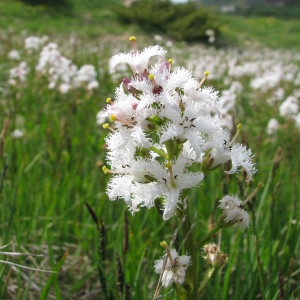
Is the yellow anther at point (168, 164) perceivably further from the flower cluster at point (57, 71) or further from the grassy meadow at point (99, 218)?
the flower cluster at point (57, 71)

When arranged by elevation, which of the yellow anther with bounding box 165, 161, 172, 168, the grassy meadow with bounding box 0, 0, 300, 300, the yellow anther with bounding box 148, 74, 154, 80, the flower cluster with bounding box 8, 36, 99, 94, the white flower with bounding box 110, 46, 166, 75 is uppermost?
the white flower with bounding box 110, 46, 166, 75

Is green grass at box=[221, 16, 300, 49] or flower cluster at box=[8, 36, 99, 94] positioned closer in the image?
flower cluster at box=[8, 36, 99, 94]

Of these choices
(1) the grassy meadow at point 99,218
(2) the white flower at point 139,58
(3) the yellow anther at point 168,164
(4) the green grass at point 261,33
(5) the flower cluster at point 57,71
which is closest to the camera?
(3) the yellow anther at point 168,164

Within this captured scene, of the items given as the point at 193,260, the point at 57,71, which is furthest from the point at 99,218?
the point at 57,71

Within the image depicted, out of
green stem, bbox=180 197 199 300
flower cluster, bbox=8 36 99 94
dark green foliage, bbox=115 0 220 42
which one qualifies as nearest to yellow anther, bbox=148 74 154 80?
green stem, bbox=180 197 199 300

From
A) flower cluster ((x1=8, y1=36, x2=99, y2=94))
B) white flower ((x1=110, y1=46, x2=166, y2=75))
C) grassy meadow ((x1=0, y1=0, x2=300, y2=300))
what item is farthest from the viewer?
flower cluster ((x1=8, y1=36, x2=99, y2=94))

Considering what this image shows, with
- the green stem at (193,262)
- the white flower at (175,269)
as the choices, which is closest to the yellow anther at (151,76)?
the green stem at (193,262)

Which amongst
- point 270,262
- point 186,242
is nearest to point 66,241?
point 270,262

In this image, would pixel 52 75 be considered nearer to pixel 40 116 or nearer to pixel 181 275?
pixel 40 116

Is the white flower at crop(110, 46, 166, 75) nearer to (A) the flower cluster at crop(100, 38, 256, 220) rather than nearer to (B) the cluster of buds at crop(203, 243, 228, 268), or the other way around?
(A) the flower cluster at crop(100, 38, 256, 220)
